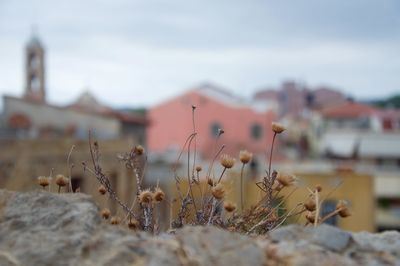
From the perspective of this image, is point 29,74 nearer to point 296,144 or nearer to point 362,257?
point 296,144

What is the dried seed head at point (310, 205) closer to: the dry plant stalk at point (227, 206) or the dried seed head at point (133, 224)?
the dry plant stalk at point (227, 206)

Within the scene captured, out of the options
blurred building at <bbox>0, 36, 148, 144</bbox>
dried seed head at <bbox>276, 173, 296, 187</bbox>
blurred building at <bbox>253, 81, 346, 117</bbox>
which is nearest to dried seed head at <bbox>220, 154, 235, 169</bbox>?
dried seed head at <bbox>276, 173, 296, 187</bbox>

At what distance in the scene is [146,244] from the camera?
1.50 m

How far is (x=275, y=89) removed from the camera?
2717 inches

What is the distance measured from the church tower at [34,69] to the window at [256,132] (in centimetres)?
1212

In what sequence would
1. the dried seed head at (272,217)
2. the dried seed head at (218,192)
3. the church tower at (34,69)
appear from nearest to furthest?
the dried seed head at (218,192) < the dried seed head at (272,217) < the church tower at (34,69)

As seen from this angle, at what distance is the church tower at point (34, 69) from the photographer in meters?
29.2

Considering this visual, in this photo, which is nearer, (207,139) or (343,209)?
(343,209)

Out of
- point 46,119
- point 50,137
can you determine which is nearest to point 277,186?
point 50,137

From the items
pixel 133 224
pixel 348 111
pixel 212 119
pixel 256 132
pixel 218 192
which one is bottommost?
pixel 133 224

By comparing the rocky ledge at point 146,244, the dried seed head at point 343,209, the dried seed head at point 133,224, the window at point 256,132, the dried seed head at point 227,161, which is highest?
the window at point 256,132

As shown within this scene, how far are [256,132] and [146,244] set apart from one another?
3491 cm

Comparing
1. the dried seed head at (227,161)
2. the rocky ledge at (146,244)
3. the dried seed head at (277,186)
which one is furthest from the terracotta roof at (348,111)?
the rocky ledge at (146,244)

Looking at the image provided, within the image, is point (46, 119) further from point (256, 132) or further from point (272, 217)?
point (272, 217)
